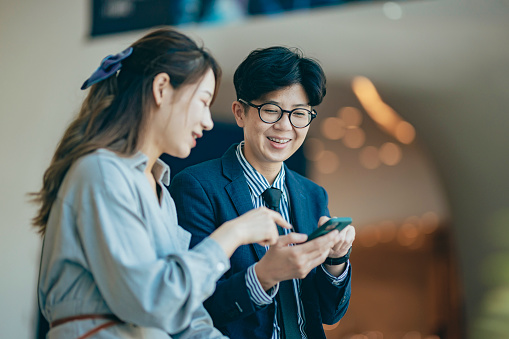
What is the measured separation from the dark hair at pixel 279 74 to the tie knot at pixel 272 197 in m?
0.27

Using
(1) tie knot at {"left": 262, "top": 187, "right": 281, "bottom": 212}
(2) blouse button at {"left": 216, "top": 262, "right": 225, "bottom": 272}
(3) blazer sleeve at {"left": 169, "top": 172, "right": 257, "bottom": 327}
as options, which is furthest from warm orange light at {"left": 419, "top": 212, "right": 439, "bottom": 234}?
(2) blouse button at {"left": 216, "top": 262, "right": 225, "bottom": 272}

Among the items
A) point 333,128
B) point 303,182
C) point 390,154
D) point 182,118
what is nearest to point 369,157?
point 390,154

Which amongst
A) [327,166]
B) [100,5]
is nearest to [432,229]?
[327,166]

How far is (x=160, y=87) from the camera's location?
4.15ft

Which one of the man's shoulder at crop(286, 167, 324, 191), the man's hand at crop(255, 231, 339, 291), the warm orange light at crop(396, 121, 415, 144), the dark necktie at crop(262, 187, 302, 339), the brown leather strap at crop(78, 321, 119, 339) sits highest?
the man's shoulder at crop(286, 167, 324, 191)

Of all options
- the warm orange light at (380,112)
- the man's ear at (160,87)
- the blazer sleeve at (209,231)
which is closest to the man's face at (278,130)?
the blazer sleeve at (209,231)

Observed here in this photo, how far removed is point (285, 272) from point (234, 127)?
Answer: 3.84 meters

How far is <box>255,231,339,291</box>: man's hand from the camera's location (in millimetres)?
1388

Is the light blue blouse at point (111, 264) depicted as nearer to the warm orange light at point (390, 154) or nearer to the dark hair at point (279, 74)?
the dark hair at point (279, 74)

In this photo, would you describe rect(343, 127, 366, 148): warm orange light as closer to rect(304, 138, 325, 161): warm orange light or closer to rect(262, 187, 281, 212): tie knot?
rect(304, 138, 325, 161): warm orange light

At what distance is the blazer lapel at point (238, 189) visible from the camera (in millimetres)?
1646

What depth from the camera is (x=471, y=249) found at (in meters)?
4.77

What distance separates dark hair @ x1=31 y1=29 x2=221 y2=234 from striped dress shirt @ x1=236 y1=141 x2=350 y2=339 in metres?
0.46

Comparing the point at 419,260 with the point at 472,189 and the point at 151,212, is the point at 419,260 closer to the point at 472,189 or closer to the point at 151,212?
the point at 472,189
